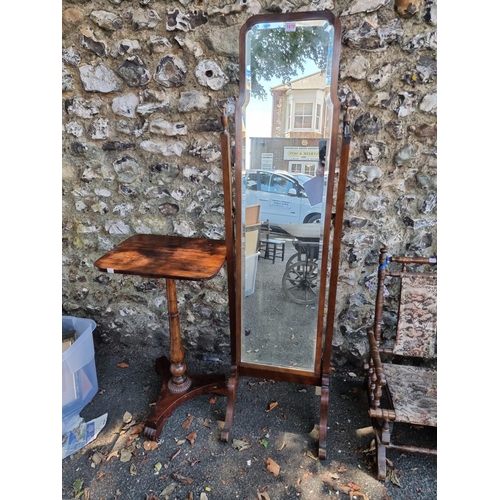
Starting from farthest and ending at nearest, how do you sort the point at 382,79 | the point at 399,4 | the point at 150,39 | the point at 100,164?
the point at 100,164 → the point at 150,39 → the point at 382,79 → the point at 399,4

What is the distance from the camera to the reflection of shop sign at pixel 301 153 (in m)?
1.41

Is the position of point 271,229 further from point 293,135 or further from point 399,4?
point 399,4

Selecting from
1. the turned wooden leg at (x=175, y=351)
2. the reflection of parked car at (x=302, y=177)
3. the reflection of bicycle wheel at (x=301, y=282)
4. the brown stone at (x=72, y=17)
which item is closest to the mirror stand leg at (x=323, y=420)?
the reflection of bicycle wheel at (x=301, y=282)

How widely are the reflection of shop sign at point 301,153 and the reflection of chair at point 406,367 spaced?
1.86ft

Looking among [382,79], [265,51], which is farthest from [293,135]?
[382,79]

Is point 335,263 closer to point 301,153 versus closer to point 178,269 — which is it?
point 301,153

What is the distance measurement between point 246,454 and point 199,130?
1681mm

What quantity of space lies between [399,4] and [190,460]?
233 centimetres

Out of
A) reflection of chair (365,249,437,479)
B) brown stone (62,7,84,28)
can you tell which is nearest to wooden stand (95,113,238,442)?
reflection of chair (365,249,437,479)

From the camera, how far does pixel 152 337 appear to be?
230 centimetres

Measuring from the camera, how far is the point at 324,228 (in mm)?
1480

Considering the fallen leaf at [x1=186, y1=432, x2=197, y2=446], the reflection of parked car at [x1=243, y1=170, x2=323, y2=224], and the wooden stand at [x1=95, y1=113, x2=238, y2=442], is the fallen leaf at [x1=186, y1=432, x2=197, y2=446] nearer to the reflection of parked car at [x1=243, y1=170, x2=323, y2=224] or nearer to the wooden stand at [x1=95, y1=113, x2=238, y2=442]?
the wooden stand at [x1=95, y1=113, x2=238, y2=442]

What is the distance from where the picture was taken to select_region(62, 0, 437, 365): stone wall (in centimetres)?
159

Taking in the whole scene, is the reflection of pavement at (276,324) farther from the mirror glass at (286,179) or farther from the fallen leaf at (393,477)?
the fallen leaf at (393,477)
